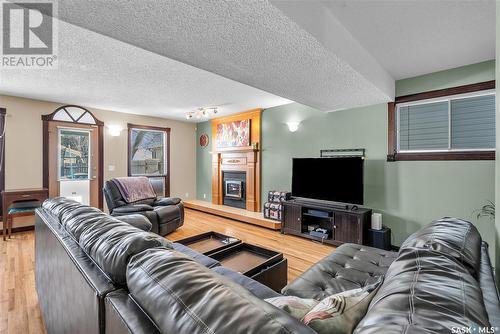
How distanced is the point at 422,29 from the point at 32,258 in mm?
5165

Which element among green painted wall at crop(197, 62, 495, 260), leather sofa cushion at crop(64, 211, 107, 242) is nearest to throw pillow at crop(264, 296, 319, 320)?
leather sofa cushion at crop(64, 211, 107, 242)

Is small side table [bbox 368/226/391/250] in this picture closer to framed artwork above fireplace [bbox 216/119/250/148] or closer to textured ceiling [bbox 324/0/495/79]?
textured ceiling [bbox 324/0/495/79]

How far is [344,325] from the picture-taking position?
689 mm

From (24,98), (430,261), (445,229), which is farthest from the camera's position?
(24,98)

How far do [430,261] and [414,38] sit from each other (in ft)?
7.67

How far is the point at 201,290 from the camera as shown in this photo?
2.16 feet

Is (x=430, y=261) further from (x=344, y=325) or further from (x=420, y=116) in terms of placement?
(x=420, y=116)

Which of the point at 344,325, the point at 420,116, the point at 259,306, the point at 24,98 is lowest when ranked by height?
the point at 344,325

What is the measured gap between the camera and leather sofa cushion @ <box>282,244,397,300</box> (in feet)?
4.66

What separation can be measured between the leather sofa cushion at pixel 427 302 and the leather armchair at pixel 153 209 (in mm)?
3439

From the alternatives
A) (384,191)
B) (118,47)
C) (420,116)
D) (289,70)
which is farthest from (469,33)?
(118,47)

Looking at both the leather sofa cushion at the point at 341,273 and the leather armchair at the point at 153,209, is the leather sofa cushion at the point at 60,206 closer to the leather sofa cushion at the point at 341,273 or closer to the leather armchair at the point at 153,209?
the leather sofa cushion at the point at 341,273

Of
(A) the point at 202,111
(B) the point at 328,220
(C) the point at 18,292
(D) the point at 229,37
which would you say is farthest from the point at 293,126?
(C) the point at 18,292

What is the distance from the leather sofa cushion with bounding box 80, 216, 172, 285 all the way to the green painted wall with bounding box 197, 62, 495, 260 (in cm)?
340
